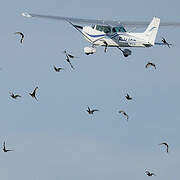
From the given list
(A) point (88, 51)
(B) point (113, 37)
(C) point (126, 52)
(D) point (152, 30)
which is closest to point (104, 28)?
(B) point (113, 37)

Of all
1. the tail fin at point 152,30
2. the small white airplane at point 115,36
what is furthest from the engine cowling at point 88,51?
the tail fin at point 152,30

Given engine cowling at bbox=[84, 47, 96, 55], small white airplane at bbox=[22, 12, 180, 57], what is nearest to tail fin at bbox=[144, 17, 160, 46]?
small white airplane at bbox=[22, 12, 180, 57]

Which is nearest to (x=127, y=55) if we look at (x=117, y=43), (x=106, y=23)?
(x=117, y=43)

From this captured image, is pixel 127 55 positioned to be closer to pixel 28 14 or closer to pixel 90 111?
pixel 28 14

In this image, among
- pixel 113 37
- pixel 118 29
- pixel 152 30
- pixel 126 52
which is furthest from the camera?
pixel 152 30

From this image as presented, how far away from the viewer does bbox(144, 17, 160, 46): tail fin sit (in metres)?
110

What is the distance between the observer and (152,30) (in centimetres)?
11325

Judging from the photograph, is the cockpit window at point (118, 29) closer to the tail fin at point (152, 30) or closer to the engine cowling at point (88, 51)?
the tail fin at point (152, 30)

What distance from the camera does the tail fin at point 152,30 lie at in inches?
4326

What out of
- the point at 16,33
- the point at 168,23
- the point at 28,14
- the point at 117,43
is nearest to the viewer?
the point at 16,33

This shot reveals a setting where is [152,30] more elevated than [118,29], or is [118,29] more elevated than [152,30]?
[152,30]

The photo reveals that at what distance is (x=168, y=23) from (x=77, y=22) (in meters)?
15.0

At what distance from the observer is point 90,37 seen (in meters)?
112

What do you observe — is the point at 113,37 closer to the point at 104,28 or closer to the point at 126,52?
the point at 126,52
